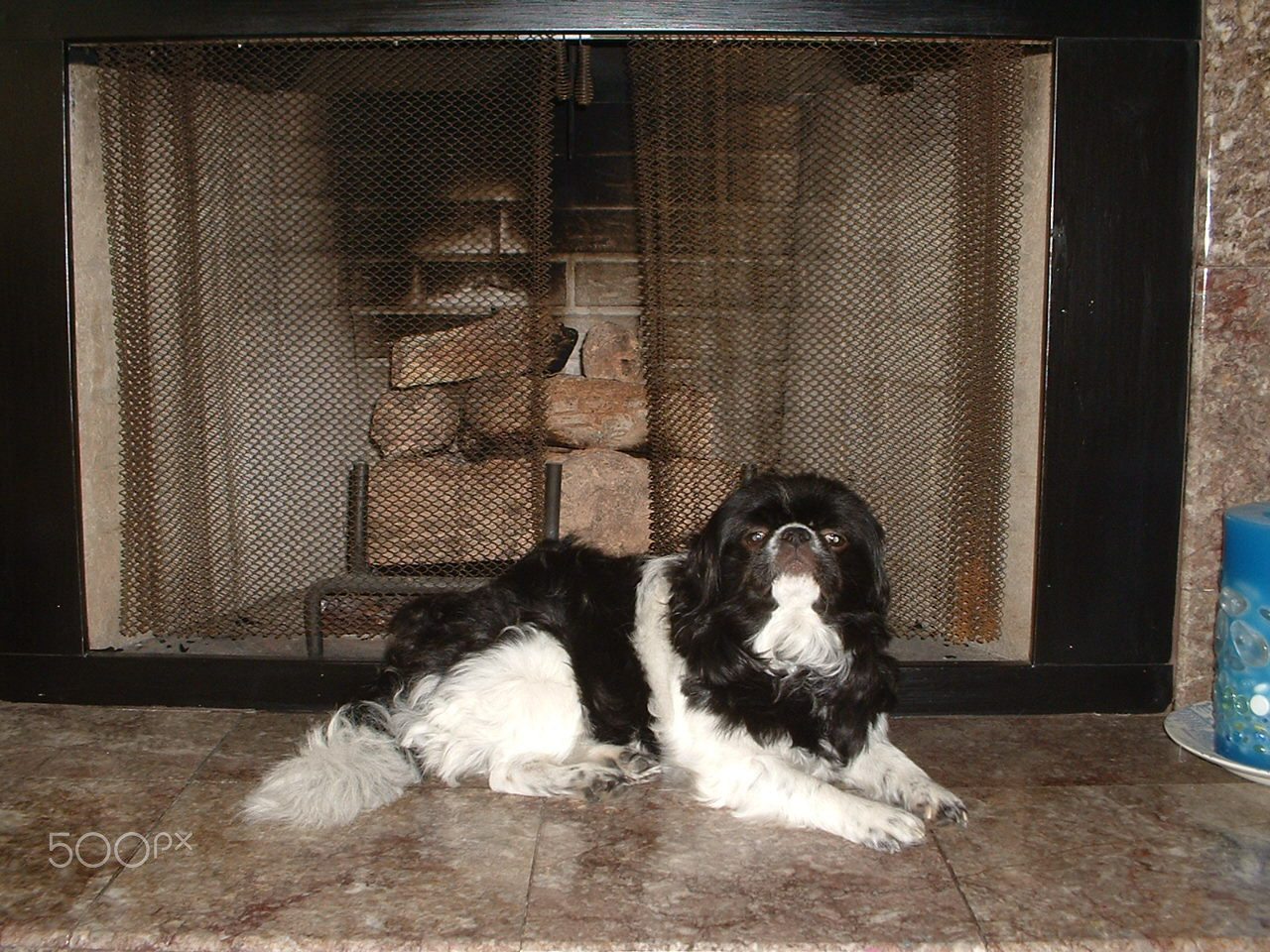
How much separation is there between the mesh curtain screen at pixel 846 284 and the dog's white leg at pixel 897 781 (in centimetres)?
62

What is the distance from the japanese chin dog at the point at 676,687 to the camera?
6.53ft

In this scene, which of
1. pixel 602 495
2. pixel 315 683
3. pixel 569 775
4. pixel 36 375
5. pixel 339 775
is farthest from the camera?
pixel 602 495

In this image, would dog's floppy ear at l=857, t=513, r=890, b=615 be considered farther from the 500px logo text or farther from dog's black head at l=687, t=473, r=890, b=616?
the 500px logo text

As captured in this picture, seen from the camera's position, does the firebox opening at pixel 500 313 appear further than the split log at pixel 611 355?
No

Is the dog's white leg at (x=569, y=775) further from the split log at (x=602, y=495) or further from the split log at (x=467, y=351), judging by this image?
the split log at (x=467, y=351)

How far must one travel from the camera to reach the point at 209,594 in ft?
8.96

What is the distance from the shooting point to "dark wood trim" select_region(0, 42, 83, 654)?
2.43 metres

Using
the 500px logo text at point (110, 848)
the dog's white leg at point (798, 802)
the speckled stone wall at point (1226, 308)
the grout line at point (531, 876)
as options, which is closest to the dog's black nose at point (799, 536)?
the dog's white leg at point (798, 802)

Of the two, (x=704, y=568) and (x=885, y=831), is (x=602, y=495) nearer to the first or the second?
(x=704, y=568)

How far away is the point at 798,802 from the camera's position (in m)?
1.97

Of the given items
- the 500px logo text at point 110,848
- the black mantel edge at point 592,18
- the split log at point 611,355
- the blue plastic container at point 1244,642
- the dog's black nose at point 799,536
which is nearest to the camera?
the 500px logo text at point 110,848

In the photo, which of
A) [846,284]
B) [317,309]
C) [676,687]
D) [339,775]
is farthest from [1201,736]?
[317,309]

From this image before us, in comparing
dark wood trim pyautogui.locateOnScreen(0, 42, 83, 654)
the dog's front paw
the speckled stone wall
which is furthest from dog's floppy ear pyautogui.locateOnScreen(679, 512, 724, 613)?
dark wood trim pyautogui.locateOnScreen(0, 42, 83, 654)

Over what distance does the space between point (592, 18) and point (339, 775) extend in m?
1.66
